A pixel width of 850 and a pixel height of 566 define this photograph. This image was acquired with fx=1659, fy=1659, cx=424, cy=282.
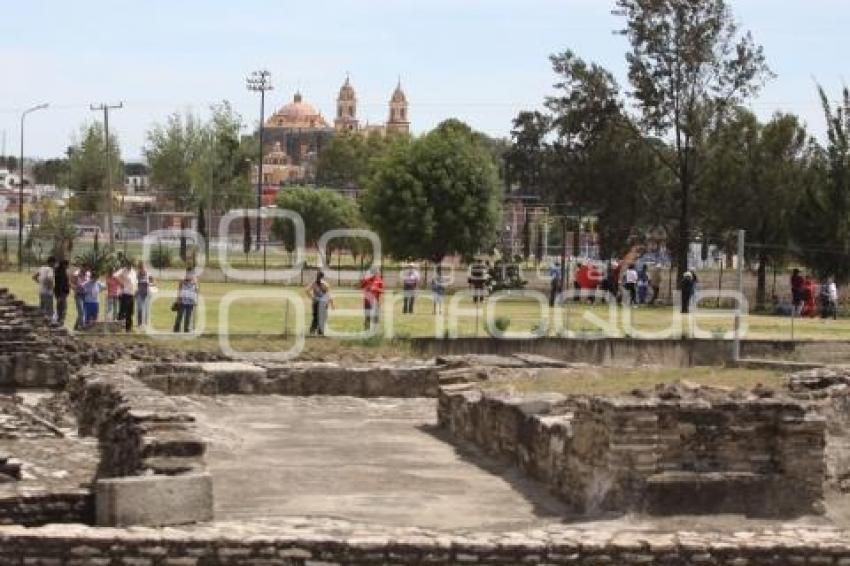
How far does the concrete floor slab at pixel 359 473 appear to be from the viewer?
10641 mm

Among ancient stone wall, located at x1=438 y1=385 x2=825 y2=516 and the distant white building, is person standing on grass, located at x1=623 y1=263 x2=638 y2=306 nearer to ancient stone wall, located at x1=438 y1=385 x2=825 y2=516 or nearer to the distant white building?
ancient stone wall, located at x1=438 y1=385 x2=825 y2=516

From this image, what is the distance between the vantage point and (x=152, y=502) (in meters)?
9.83

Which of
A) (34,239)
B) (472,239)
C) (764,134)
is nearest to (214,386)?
(764,134)

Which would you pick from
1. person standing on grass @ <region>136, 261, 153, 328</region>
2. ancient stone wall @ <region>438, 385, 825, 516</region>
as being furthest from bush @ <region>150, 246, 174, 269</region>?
ancient stone wall @ <region>438, 385, 825, 516</region>

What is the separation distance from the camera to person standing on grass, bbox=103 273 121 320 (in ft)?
81.1

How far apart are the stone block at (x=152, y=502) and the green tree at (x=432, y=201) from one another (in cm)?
→ 3769

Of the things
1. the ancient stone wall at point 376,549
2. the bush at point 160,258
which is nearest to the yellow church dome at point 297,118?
the bush at point 160,258

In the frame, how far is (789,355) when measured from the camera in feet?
78.5

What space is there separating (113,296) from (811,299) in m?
14.0

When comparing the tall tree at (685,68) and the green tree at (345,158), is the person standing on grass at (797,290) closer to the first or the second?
the tall tree at (685,68)

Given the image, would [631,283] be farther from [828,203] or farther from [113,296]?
[113,296]

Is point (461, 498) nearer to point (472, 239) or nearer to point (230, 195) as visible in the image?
point (472, 239)

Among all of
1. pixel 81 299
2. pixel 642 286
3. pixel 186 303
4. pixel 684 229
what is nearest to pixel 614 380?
pixel 186 303

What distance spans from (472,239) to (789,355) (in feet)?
83.7
